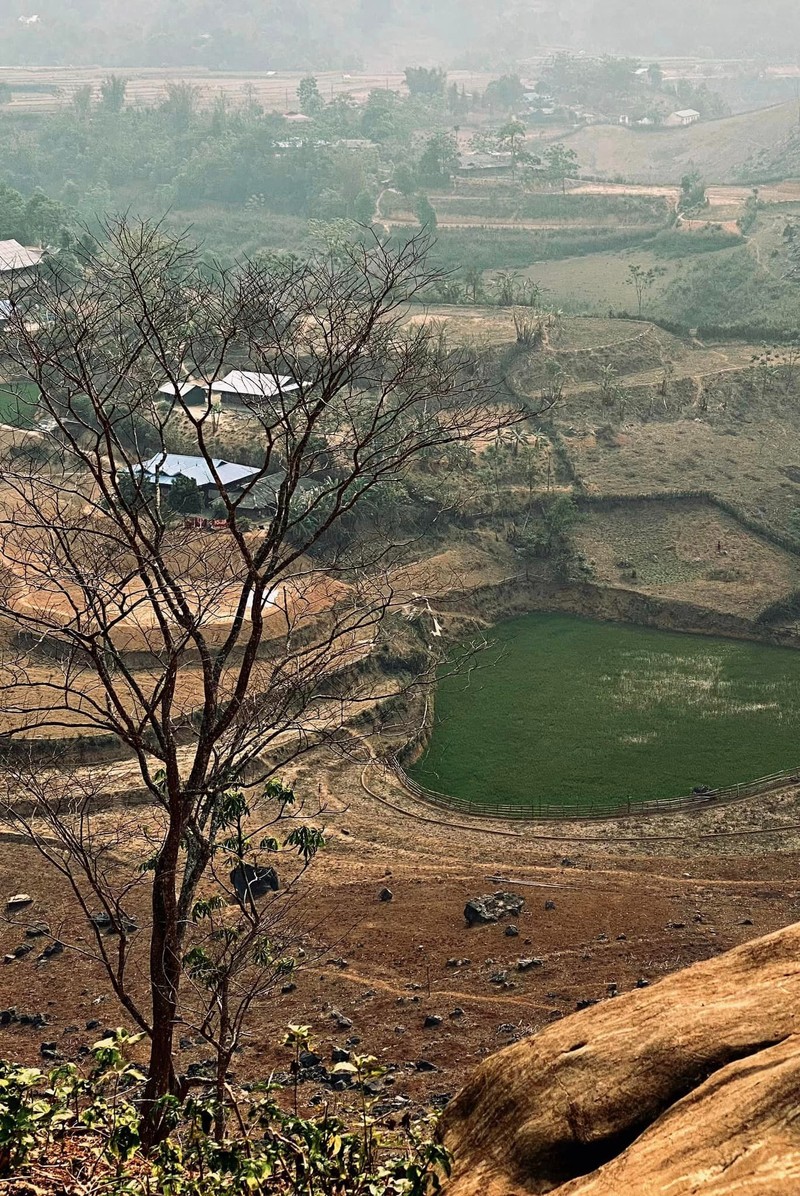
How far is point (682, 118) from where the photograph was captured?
146 meters

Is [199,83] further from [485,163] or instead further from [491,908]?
[491,908]

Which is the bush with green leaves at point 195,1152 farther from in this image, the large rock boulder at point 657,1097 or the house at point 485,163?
the house at point 485,163

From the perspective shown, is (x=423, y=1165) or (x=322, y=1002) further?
(x=322, y=1002)

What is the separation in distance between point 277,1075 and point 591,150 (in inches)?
5164

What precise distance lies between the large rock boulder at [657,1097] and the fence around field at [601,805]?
20.1 metres

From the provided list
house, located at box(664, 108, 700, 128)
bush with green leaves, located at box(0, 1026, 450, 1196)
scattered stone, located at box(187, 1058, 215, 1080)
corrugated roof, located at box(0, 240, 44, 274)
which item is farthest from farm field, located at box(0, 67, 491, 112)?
bush with green leaves, located at box(0, 1026, 450, 1196)

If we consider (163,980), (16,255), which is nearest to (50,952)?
(163,980)

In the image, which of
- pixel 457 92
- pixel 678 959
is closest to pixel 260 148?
pixel 457 92

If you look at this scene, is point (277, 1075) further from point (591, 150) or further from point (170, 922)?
point (591, 150)

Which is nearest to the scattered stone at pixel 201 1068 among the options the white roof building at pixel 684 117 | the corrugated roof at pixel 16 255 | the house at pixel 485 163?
the corrugated roof at pixel 16 255

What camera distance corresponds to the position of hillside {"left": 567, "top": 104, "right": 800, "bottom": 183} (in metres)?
119

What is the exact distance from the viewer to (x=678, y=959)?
82.4 feet

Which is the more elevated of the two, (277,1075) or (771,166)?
(771,166)

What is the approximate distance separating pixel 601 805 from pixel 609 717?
5.65 m
